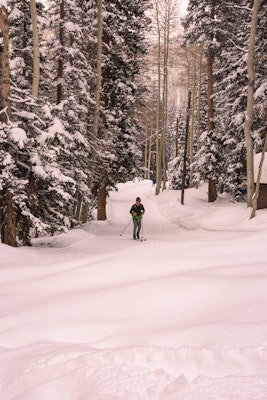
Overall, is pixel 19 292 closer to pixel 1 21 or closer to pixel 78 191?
pixel 1 21

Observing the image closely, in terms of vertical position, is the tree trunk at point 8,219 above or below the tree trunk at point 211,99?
below

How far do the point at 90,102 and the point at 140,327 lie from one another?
14295 millimetres

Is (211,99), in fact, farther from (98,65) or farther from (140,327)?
(140,327)

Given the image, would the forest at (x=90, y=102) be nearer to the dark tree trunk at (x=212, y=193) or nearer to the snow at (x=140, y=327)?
the dark tree trunk at (x=212, y=193)

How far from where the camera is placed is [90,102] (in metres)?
16.1

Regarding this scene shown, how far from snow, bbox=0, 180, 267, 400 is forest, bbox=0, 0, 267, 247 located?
3009 mm

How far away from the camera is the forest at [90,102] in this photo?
9383 millimetres

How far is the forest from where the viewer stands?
938 centimetres

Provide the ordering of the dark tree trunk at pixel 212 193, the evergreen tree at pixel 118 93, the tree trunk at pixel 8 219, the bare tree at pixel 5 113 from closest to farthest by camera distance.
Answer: the bare tree at pixel 5 113 → the tree trunk at pixel 8 219 → the evergreen tree at pixel 118 93 → the dark tree trunk at pixel 212 193

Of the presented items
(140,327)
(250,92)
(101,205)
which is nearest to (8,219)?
(140,327)

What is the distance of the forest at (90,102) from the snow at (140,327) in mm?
3009

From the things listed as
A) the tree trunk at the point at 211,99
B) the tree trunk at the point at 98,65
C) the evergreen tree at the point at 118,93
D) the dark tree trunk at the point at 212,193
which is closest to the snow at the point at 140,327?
the tree trunk at the point at 98,65

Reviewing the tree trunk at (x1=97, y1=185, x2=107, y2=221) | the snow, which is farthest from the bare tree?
the tree trunk at (x1=97, y1=185, x2=107, y2=221)

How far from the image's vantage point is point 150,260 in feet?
21.6
